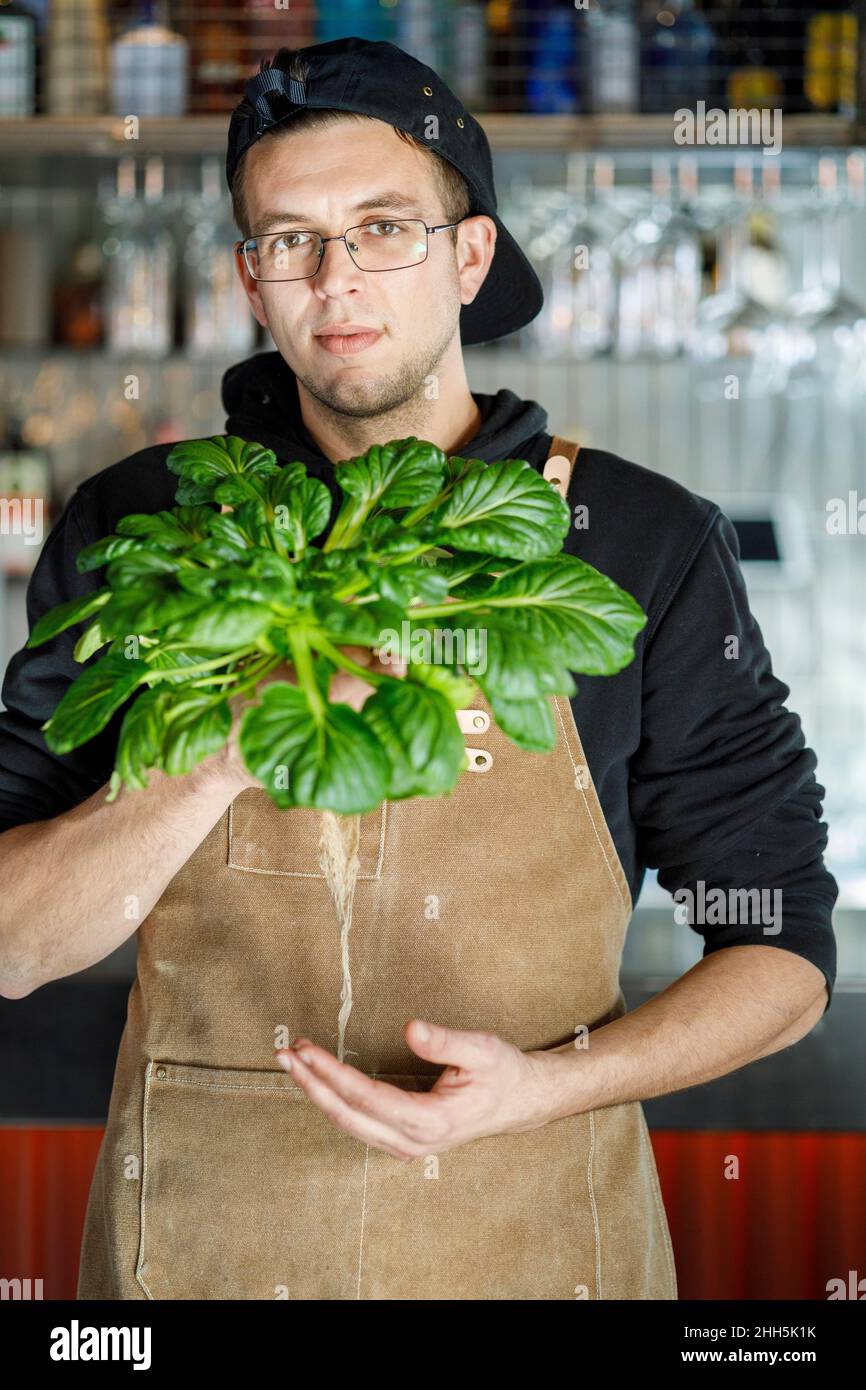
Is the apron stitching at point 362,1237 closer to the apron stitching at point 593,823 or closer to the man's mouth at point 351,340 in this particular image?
the apron stitching at point 593,823

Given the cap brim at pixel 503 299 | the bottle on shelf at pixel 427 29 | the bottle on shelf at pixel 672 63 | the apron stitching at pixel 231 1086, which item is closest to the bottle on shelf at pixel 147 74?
the bottle on shelf at pixel 427 29

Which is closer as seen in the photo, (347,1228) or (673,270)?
(347,1228)

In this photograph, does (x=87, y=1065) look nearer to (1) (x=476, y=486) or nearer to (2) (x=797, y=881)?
(2) (x=797, y=881)

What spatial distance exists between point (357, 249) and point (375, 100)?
11cm

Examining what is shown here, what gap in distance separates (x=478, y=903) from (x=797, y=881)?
0.82ft

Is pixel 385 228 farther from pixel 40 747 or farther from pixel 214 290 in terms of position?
pixel 214 290

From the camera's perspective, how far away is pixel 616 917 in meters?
1.21

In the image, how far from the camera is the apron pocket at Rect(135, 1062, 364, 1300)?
1.11 m

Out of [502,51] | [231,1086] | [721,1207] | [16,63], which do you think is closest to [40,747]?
[231,1086]

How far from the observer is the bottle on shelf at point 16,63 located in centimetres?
263

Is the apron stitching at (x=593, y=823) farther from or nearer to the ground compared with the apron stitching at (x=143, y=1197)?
farther from the ground

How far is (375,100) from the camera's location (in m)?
1.14

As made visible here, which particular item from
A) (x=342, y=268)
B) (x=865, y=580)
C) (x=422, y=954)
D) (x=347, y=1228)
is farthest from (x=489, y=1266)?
(x=865, y=580)

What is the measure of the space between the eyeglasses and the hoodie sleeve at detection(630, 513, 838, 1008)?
336 mm
